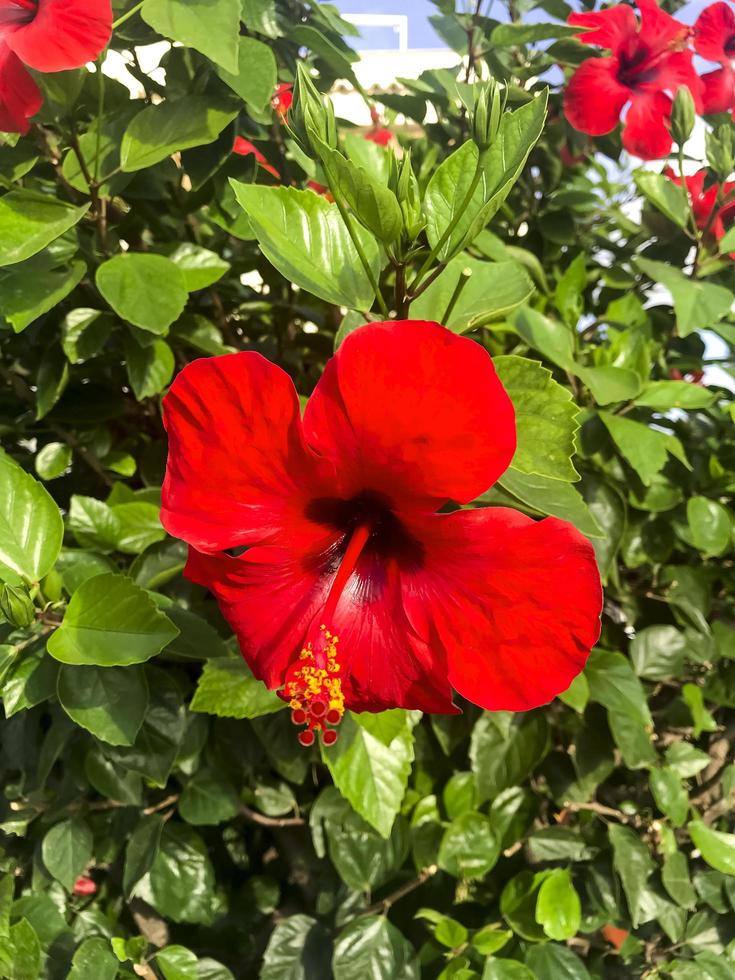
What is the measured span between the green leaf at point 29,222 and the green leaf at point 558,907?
3.17 feet

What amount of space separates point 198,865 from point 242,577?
2.03ft

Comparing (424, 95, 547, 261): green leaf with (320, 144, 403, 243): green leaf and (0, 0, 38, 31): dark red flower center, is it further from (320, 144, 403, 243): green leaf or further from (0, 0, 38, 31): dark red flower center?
(0, 0, 38, 31): dark red flower center

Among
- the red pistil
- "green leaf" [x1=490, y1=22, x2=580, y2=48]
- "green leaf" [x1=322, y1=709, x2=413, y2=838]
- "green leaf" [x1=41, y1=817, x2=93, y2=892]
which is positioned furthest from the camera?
"green leaf" [x1=490, y1=22, x2=580, y2=48]

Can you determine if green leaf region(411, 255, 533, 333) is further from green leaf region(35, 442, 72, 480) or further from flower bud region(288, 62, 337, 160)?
green leaf region(35, 442, 72, 480)

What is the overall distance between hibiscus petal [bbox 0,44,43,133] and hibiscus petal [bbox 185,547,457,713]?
0.47 metres

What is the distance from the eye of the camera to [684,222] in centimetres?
100

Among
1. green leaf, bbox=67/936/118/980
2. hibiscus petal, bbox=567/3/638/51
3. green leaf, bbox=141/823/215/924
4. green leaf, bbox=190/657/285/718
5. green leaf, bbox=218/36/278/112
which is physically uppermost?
hibiscus petal, bbox=567/3/638/51

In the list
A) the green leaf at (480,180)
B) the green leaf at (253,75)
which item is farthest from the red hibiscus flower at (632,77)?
the green leaf at (480,180)

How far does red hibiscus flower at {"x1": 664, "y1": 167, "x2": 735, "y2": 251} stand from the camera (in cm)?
100

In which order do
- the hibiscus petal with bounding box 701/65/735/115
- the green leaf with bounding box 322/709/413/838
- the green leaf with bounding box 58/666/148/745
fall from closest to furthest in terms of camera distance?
the green leaf with bounding box 58/666/148/745 < the green leaf with bounding box 322/709/413/838 < the hibiscus petal with bounding box 701/65/735/115

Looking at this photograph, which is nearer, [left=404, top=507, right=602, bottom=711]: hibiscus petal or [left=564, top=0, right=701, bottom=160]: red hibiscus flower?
[left=404, top=507, right=602, bottom=711]: hibiscus petal

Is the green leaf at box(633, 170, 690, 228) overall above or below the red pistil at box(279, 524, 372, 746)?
above

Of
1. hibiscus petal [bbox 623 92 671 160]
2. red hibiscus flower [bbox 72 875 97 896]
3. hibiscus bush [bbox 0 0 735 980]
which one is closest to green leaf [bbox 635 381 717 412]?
hibiscus bush [bbox 0 0 735 980]

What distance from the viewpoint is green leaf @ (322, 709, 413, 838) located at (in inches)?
30.3
